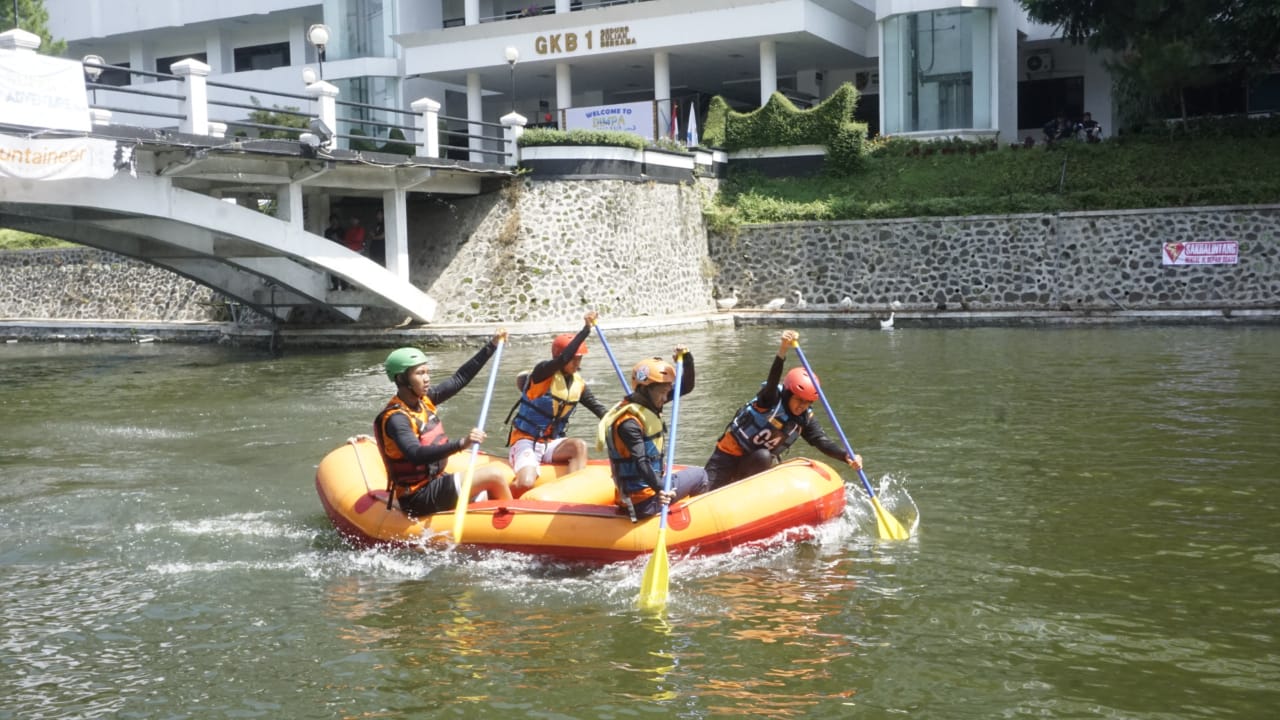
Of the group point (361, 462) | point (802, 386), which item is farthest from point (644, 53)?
point (802, 386)

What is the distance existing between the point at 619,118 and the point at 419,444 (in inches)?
925

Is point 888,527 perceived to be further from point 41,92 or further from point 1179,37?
point 1179,37

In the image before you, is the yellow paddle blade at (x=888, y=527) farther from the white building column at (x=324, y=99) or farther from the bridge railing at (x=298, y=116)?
the white building column at (x=324, y=99)

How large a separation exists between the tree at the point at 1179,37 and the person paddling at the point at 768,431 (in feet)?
67.1

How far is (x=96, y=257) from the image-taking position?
3247 cm

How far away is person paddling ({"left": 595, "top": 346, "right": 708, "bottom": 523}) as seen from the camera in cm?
861

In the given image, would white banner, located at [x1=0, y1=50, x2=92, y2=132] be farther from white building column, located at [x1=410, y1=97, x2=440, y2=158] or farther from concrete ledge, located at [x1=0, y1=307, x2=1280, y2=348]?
concrete ledge, located at [x1=0, y1=307, x2=1280, y2=348]

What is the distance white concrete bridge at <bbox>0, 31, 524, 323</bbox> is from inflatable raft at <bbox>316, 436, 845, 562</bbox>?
447 inches

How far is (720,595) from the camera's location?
26.8 ft

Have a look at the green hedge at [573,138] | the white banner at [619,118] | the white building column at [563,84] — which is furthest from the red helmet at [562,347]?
the white building column at [563,84]

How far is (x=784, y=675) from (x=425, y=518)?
344cm

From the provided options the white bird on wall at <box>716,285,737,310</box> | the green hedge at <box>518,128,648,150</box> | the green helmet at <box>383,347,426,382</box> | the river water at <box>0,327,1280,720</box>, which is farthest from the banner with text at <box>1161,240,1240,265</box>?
the green helmet at <box>383,347,426,382</box>

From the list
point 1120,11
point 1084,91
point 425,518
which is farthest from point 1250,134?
point 425,518

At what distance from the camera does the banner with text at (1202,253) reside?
25516 millimetres
